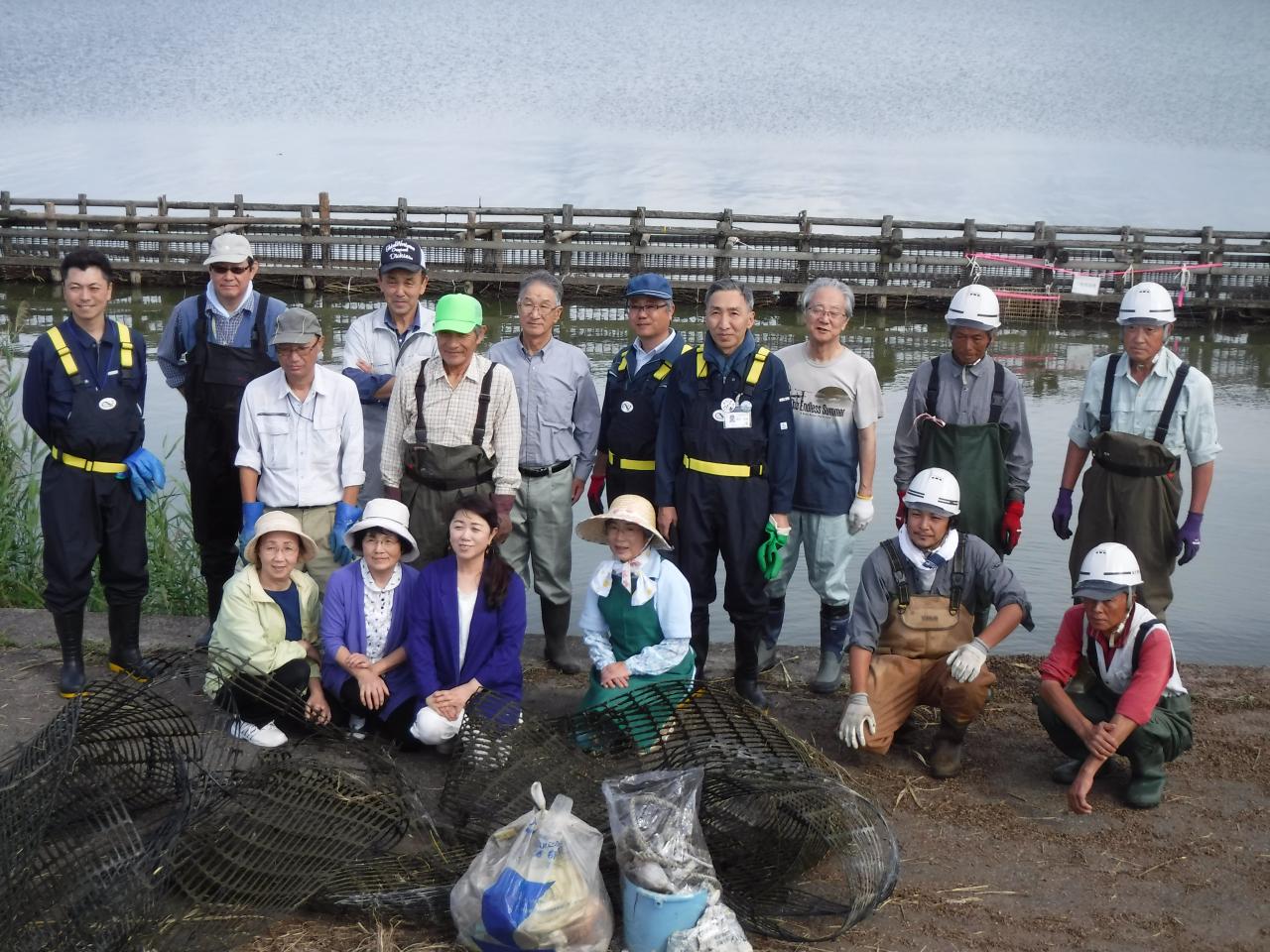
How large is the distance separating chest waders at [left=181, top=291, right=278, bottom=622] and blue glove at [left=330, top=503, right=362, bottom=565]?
620mm

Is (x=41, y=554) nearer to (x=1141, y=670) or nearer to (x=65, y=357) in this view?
(x=65, y=357)

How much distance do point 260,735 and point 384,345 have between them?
190 centimetres

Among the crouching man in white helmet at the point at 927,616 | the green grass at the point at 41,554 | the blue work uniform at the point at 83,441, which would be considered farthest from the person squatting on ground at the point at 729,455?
the green grass at the point at 41,554

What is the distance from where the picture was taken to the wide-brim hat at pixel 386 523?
5.11 meters

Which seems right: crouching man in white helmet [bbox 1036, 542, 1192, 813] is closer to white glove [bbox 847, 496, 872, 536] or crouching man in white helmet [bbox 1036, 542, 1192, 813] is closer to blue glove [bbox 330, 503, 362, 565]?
white glove [bbox 847, 496, 872, 536]

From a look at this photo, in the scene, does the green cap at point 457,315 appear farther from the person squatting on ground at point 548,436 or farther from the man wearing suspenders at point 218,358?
the man wearing suspenders at point 218,358

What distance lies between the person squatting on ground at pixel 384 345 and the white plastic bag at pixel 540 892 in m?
2.49

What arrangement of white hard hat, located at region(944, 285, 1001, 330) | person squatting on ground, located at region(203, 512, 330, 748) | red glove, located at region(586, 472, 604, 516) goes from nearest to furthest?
1. person squatting on ground, located at region(203, 512, 330, 748)
2. white hard hat, located at region(944, 285, 1001, 330)
3. red glove, located at region(586, 472, 604, 516)

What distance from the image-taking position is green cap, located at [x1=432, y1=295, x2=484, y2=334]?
5375 millimetres

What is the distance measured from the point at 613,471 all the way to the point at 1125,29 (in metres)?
71.5

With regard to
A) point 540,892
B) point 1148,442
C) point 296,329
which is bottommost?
point 540,892

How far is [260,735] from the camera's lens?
5031 millimetres

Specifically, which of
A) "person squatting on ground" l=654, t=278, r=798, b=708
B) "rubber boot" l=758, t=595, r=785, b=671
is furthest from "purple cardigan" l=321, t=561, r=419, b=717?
"rubber boot" l=758, t=595, r=785, b=671

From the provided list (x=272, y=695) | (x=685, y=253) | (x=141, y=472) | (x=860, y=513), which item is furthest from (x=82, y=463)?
(x=685, y=253)
